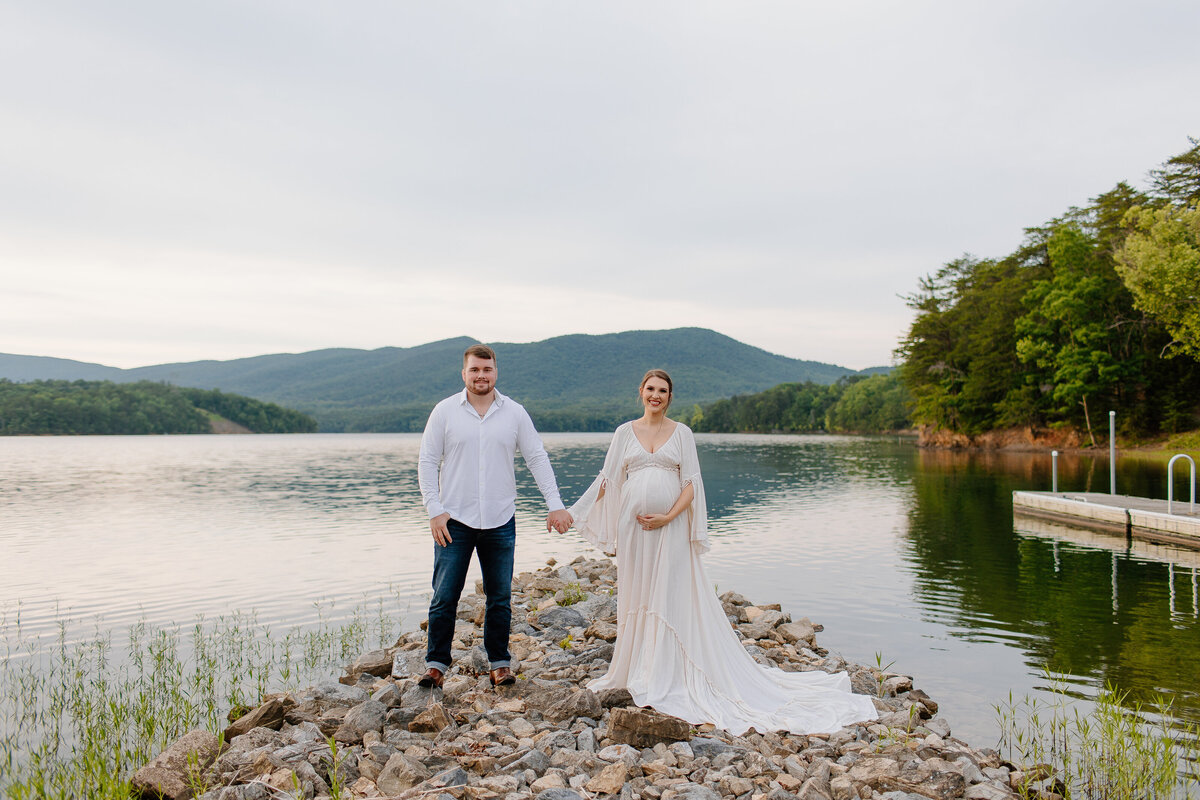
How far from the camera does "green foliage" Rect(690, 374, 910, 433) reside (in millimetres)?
127438

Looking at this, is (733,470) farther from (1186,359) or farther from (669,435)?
(669,435)

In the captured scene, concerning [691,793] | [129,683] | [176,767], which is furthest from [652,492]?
[129,683]

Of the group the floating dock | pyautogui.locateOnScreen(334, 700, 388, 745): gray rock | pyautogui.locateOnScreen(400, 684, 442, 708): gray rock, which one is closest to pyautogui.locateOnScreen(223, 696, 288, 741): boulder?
pyautogui.locateOnScreen(334, 700, 388, 745): gray rock

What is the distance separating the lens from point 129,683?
825 cm

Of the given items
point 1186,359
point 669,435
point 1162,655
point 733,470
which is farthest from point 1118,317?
point 669,435

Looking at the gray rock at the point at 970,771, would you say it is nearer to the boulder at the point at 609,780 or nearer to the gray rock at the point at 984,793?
the gray rock at the point at 984,793

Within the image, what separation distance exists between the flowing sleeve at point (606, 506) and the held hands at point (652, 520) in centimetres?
32

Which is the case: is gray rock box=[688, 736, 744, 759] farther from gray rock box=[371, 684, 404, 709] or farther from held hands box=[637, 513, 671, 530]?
gray rock box=[371, 684, 404, 709]

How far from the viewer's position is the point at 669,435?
6.14 m

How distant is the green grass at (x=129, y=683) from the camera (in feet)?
20.1

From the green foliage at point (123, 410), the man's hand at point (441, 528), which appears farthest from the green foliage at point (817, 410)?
the man's hand at point (441, 528)

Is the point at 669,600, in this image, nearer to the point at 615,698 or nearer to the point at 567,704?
the point at 615,698

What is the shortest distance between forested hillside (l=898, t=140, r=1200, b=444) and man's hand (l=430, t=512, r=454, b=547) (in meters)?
45.8

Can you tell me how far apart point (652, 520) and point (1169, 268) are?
147ft
